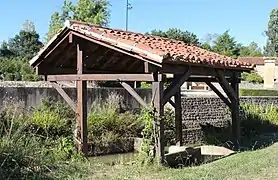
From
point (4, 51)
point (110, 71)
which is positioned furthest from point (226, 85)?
point (4, 51)

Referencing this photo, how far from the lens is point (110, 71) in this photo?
1323 cm

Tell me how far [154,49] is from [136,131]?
6.18 metres

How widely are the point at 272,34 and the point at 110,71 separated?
76.3 meters

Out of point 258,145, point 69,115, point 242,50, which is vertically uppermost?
point 242,50

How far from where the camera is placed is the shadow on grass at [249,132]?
1470 centimetres

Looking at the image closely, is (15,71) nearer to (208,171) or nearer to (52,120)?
(52,120)

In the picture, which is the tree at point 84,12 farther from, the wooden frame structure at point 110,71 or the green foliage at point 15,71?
the wooden frame structure at point 110,71

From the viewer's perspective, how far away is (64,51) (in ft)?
38.8

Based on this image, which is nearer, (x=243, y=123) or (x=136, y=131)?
(x=136, y=131)

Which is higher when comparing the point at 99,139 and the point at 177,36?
the point at 177,36

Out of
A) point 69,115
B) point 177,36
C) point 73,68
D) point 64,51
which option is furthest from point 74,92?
point 177,36

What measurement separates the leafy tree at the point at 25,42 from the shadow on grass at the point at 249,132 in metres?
47.0

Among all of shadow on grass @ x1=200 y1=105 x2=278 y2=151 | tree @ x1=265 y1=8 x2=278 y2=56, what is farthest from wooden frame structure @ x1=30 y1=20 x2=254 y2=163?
tree @ x1=265 y1=8 x2=278 y2=56

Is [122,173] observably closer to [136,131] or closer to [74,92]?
[136,131]
